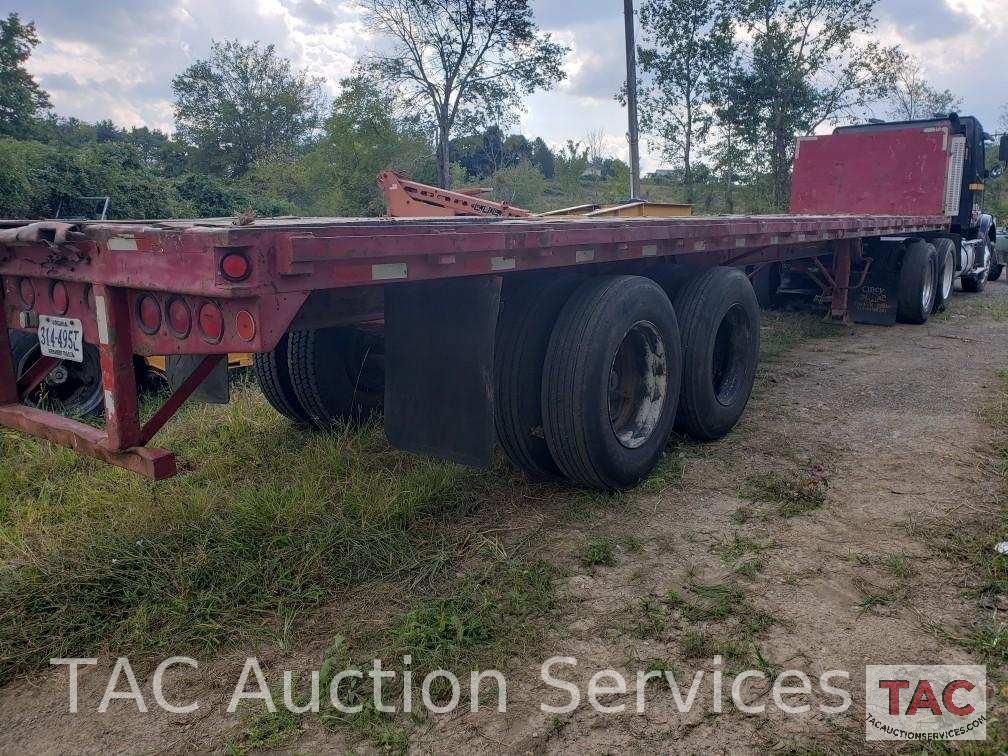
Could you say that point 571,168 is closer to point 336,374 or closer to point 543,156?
point 543,156

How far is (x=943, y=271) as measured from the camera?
1096 centimetres

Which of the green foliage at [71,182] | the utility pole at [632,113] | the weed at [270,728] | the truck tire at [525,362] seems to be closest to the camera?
the weed at [270,728]

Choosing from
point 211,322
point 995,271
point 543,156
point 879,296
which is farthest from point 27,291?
point 543,156

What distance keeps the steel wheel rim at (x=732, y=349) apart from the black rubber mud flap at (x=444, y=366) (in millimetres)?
2374

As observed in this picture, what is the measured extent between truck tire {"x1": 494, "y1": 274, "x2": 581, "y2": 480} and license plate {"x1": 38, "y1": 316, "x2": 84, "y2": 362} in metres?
1.89

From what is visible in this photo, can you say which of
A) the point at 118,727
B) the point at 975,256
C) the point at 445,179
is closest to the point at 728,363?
the point at 118,727

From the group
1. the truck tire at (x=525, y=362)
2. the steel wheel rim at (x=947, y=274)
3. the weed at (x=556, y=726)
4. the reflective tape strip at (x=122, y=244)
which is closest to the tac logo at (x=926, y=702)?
the weed at (x=556, y=726)

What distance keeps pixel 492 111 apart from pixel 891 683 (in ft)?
84.1

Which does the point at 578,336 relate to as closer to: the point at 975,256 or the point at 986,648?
the point at 986,648

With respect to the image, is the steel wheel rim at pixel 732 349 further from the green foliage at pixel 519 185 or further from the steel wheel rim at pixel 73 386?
the green foliage at pixel 519 185

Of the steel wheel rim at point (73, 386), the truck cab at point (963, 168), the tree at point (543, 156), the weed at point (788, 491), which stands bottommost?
the weed at point (788, 491)

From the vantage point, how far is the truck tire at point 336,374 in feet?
15.4

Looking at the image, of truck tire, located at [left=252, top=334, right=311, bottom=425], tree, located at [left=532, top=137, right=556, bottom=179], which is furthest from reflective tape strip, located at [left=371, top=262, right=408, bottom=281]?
tree, located at [left=532, top=137, right=556, bottom=179]

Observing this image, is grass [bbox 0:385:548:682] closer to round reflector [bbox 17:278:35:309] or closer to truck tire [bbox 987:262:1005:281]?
round reflector [bbox 17:278:35:309]
